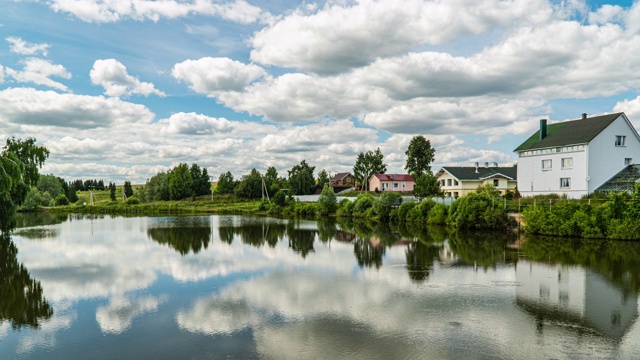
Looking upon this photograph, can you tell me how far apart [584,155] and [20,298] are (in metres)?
41.8

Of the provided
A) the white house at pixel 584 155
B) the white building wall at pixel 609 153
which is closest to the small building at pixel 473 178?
the white house at pixel 584 155

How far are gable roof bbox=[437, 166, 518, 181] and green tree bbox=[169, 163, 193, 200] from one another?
63.3 metres

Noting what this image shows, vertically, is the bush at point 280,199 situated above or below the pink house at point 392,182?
below

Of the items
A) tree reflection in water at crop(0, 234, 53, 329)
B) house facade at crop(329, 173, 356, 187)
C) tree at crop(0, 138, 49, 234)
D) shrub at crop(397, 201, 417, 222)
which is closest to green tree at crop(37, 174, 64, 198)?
house facade at crop(329, 173, 356, 187)

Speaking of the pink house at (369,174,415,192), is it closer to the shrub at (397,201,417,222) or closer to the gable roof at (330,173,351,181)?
the gable roof at (330,173,351,181)

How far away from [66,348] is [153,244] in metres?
21.5

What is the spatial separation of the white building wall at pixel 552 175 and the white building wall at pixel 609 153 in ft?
2.39

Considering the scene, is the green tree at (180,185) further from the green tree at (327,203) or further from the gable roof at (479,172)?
the gable roof at (479,172)

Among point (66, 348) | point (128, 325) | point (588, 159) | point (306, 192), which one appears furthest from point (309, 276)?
point (306, 192)

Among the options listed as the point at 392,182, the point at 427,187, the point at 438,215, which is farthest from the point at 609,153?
the point at 392,182

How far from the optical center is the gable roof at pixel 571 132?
3844 cm

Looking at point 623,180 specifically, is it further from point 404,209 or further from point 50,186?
point 50,186

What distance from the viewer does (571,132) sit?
4125 centimetres

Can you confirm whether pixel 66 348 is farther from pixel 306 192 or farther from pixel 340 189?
Answer: pixel 340 189
